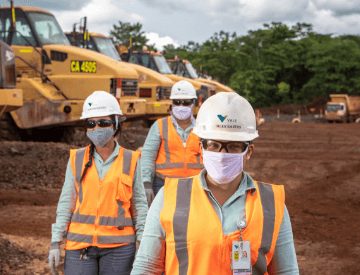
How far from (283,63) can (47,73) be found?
52.4 m

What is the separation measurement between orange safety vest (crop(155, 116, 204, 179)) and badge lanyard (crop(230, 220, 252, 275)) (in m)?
3.31

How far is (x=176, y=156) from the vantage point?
5.49 metres

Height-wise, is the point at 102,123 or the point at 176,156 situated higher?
the point at 102,123

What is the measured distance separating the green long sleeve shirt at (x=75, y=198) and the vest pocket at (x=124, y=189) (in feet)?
0.24

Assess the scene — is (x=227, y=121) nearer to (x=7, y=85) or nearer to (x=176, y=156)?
(x=176, y=156)

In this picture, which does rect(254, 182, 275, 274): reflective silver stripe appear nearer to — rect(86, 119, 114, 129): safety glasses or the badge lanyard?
the badge lanyard

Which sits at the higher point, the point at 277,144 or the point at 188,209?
the point at 188,209

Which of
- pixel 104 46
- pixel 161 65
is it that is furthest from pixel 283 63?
pixel 104 46

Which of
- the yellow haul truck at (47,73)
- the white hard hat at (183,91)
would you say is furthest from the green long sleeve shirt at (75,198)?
the yellow haul truck at (47,73)

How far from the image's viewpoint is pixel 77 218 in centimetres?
364

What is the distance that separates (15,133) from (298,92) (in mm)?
53943

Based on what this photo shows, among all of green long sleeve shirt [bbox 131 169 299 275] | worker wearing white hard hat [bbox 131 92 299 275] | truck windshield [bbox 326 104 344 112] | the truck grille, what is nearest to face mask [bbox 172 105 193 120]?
worker wearing white hard hat [bbox 131 92 299 275]

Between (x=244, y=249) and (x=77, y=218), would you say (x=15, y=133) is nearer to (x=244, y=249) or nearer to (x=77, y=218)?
(x=77, y=218)

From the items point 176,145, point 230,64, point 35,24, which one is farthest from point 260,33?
point 176,145
